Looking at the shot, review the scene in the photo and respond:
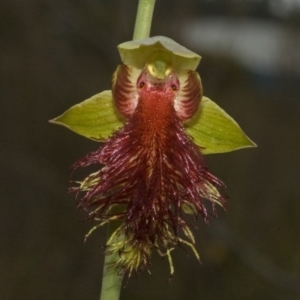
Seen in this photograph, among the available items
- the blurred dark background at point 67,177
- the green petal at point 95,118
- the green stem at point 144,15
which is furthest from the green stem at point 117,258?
the blurred dark background at point 67,177

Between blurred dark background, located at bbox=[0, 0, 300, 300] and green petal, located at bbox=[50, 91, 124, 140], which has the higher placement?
green petal, located at bbox=[50, 91, 124, 140]

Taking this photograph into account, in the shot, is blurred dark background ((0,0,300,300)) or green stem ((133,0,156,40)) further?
blurred dark background ((0,0,300,300))

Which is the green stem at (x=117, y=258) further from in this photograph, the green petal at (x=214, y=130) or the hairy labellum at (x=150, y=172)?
the green petal at (x=214, y=130)

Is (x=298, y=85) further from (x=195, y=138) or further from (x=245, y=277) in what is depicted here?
(x=195, y=138)

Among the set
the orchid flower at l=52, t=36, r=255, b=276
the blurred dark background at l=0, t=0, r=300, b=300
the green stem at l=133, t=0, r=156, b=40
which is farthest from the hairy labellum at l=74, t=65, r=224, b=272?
the blurred dark background at l=0, t=0, r=300, b=300

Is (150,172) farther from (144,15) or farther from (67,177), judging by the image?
(67,177)

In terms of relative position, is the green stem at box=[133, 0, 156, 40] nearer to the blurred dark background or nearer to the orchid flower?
the orchid flower

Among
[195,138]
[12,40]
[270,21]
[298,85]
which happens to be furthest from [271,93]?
[195,138]
